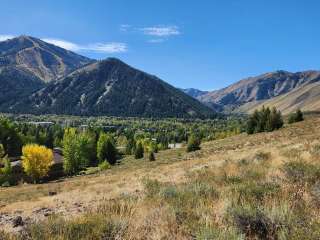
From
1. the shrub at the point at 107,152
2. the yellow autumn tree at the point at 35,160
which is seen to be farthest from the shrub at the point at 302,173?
the shrub at the point at 107,152

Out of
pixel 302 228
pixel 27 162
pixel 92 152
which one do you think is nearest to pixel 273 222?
pixel 302 228

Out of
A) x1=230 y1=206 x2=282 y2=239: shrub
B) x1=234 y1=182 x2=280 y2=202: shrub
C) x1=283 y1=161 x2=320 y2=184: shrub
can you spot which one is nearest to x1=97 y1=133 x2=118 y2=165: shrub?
x1=283 y1=161 x2=320 y2=184: shrub

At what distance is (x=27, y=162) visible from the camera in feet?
276

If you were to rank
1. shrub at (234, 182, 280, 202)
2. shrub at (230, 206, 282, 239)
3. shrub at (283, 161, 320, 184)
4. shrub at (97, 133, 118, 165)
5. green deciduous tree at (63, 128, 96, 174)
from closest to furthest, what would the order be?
shrub at (230, 206, 282, 239) → shrub at (234, 182, 280, 202) → shrub at (283, 161, 320, 184) → green deciduous tree at (63, 128, 96, 174) → shrub at (97, 133, 118, 165)

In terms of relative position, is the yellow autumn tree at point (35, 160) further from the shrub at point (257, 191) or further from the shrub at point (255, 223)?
the shrub at point (255, 223)

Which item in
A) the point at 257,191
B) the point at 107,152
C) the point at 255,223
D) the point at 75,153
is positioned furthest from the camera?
the point at 107,152

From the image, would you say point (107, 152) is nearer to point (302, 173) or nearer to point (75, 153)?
point (75, 153)

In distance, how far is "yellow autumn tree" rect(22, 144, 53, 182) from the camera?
8425 cm

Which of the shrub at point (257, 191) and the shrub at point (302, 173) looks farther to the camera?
the shrub at point (302, 173)

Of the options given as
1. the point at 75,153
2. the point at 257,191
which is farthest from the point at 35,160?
the point at 257,191

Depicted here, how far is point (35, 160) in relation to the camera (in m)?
84.4

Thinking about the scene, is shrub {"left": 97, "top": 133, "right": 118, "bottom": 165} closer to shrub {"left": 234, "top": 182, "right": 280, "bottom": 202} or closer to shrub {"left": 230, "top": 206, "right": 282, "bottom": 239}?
shrub {"left": 234, "top": 182, "right": 280, "bottom": 202}

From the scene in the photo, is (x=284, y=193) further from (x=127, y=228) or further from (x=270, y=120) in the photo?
(x=270, y=120)

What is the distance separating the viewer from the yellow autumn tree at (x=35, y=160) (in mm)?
84250
